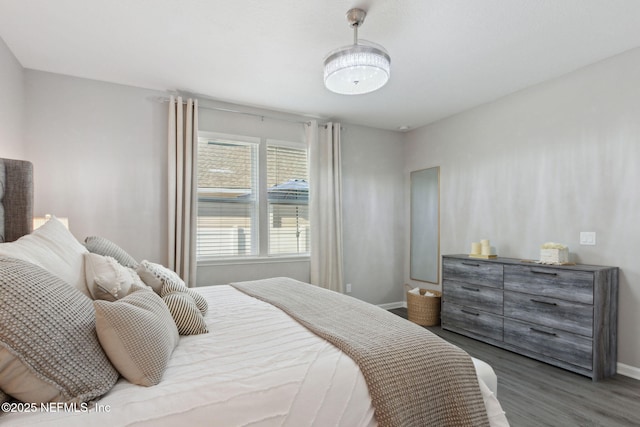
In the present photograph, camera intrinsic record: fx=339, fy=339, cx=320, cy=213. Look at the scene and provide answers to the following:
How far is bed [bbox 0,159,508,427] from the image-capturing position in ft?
3.16

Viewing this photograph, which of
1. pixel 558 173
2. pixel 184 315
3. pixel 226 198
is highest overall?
pixel 558 173

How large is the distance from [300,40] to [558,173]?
2662 mm

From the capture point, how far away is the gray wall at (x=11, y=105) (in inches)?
101

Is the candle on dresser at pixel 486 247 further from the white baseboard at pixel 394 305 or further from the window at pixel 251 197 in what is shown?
the window at pixel 251 197

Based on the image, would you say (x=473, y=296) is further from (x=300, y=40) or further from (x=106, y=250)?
(x=106, y=250)

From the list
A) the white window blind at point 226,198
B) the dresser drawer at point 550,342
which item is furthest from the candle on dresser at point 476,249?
the white window blind at point 226,198

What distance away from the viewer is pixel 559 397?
2.35 meters

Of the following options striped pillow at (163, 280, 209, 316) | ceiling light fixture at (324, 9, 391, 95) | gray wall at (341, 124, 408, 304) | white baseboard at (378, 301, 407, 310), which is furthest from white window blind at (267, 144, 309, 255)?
striped pillow at (163, 280, 209, 316)

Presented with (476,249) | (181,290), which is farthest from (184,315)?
(476,249)

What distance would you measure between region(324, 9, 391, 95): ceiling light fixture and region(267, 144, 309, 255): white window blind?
1.90 meters

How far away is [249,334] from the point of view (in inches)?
63.1

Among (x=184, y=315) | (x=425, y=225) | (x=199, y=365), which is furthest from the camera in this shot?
(x=425, y=225)

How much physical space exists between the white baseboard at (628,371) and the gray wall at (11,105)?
16.6 ft

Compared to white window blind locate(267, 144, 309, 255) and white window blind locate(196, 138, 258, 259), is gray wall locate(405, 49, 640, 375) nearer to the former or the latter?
white window blind locate(267, 144, 309, 255)
